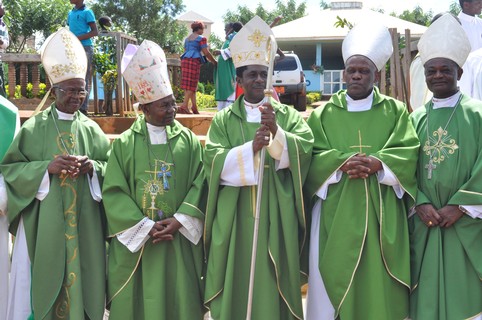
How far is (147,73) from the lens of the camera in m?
4.84

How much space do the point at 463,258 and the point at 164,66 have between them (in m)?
2.58

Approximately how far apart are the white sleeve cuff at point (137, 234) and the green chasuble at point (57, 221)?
0.36 m

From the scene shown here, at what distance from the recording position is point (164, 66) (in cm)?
497

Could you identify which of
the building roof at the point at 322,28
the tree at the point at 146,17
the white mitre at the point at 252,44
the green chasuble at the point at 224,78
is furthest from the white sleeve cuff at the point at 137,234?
the tree at the point at 146,17

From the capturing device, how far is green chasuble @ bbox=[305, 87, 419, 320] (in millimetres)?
4379

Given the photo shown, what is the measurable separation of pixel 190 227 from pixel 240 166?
1.98ft

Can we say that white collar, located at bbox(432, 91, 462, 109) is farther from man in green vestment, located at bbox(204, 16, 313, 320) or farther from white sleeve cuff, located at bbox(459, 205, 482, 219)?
man in green vestment, located at bbox(204, 16, 313, 320)

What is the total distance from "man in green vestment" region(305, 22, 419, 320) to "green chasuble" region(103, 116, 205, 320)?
911 mm

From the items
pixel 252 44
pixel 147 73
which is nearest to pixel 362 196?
pixel 252 44

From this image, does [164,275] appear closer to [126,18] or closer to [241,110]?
[241,110]

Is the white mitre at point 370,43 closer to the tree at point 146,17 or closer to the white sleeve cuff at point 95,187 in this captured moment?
the white sleeve cuff at point 95,187

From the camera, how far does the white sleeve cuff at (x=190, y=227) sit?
4.64 meters

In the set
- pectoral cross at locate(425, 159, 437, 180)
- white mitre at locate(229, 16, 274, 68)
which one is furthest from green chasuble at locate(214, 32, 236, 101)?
pectoral cross at locate(425, 159, 437, 180)

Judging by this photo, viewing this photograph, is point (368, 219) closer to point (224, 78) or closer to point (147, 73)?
point (147, 73)
